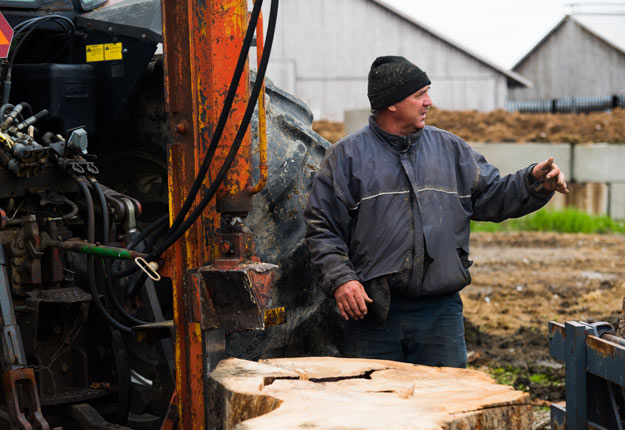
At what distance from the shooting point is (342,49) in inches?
857

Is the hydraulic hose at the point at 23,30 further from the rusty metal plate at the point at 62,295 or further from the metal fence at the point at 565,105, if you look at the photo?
the metal fence at the point at 565,105

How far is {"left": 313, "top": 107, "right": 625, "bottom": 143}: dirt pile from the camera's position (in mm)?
13112

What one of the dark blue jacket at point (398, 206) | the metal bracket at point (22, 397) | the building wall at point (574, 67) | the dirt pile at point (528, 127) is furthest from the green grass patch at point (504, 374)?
the building wall at point (574, 67)

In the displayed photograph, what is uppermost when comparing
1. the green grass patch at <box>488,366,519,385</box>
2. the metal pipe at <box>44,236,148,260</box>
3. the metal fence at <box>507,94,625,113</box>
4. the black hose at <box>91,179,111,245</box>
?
the metal fence at <box>507,94,625,113</box>

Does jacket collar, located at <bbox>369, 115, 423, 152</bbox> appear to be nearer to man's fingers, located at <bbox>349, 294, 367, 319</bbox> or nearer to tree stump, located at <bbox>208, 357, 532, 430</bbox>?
man's fingers, located at <bbox>349, 294, 367, 319</bbox>

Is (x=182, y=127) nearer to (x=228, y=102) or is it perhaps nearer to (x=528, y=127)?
(x=228, y=102)

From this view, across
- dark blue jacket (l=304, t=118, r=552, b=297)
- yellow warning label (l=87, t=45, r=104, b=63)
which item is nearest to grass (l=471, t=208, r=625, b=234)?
dark blue jacket (l=304, t=118, r=552, b=297)

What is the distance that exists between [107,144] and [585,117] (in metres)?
11.9

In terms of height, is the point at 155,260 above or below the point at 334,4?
below

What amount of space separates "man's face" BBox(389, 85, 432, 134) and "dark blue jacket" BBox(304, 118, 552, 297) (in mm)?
44

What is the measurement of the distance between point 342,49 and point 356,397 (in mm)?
19568

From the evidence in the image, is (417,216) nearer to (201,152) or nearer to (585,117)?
(201,152)

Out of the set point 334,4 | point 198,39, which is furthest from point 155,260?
point 334,4

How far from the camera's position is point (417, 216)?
3.56 metres
